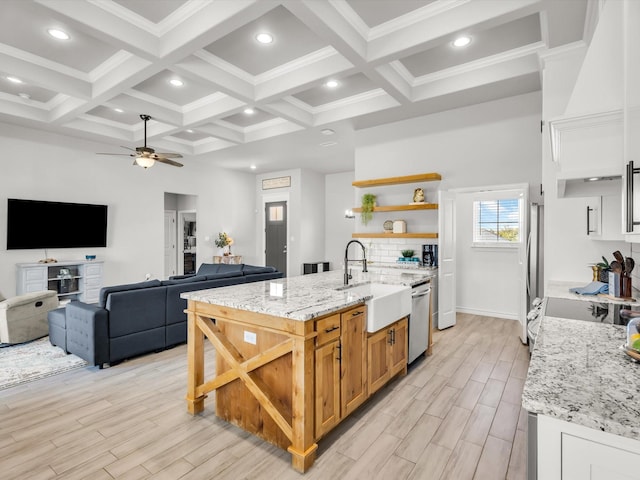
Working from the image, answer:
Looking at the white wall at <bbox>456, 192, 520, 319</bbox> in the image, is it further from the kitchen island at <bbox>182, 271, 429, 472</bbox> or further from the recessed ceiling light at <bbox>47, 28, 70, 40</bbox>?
the recessed ceiling light at <bbox>47, 28, 70, 40</bbox>

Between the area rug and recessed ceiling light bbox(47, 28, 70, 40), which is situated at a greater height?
recessed ceiling light bbox(47, 28, 70, 40)

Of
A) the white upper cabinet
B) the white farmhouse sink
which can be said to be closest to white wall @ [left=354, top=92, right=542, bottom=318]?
the white farmhouse sink

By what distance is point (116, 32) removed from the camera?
9.98 ft

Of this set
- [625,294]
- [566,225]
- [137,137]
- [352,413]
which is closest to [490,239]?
[566,225]

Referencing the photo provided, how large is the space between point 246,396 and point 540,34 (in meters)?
4.19

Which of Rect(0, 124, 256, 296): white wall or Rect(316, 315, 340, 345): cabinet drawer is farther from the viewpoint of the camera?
Rect(0, 124, 256, 296): white wall

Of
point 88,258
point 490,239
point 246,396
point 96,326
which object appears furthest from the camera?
point 88,258

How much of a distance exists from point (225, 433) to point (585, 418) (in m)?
2.14

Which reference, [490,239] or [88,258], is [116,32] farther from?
[490,239]

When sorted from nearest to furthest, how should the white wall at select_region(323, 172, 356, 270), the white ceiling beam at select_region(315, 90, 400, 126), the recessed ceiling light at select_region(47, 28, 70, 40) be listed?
the recessed ceiling light at select_region(47, 28, 70, 40) → the white ceiling beam at select_region(315, 90, 400, 126) → the white wall at select_region(323, 172, 356, 270)

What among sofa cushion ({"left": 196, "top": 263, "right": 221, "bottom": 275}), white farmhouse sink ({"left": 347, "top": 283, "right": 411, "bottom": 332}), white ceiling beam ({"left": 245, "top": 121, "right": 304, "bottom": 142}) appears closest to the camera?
white farmhouse sink ({"left": 347, "top": 283, "right": 411, "bottom": 332})

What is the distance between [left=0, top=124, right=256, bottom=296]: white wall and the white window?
239 inches

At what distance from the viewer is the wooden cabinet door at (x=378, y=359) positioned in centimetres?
258

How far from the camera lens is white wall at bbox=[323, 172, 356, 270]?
30.6 feet
